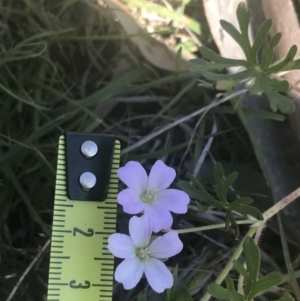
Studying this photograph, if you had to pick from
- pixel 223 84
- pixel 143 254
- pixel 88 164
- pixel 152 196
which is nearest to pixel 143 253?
pixel 143 254

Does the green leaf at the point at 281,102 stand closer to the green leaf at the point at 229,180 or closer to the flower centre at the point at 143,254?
the green leaf at the point at 229,180

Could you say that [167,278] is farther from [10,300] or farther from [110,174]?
[10,300]

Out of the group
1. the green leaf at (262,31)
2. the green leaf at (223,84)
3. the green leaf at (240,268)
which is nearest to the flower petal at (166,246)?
the green leaf at (240,268)

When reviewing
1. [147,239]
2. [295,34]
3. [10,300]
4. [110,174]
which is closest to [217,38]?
[295,34]

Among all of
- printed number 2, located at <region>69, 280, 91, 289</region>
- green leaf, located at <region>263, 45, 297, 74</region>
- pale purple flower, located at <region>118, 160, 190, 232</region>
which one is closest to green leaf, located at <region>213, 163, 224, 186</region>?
pale purple flower, located at <region>118, 160, 190, 232</region>

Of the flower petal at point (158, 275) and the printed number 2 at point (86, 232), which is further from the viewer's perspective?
the printed number 2 at point (86, 232)

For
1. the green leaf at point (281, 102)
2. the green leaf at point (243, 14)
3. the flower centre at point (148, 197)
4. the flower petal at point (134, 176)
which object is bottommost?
the flower centre at point (148, 197)

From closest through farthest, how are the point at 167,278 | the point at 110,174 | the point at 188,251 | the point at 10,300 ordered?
the point at 167,278 < the point at 110,174 < the point at 10,300 < the point at 188,251

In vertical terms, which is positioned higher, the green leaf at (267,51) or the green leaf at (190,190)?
the green leaf at (267,51)
